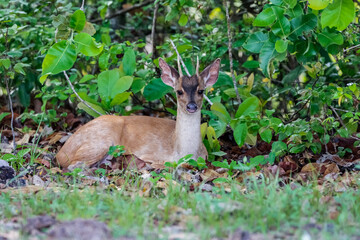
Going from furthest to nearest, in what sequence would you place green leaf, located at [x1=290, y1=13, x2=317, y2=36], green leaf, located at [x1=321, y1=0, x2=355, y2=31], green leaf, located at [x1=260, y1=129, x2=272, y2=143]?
green leaf, located at [x1=260, y1=129, x2=272, y2=143], green leaf, located at [x1=290, y1=13, x2=317, y2=36], green leaf, located at [x1=321, y1=0, x2=355, y2=31]

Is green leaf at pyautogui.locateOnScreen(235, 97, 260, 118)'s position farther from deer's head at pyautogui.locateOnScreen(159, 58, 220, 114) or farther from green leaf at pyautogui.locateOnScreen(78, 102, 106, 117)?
green leaf at pyautogui.locateOnScreen(78, 102, 106, 117)

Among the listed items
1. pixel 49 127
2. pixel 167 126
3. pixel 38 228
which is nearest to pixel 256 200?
pixel 38 228

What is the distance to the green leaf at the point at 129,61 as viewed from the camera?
7.57 meters

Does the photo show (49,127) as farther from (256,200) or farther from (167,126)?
(256,200)

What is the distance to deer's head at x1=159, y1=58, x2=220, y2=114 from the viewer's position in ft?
22.5

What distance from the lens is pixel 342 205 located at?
4129 millimetres

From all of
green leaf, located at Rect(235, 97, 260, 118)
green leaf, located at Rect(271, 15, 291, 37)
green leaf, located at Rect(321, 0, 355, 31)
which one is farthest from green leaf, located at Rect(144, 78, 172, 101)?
green leaf, located at Rect(321, 0, 355, 31)

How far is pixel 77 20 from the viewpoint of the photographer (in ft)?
20.5

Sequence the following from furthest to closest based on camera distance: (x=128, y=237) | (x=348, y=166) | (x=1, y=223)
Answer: (x=348, y=166) < (x=1, y=223) < (x=128, y=237)

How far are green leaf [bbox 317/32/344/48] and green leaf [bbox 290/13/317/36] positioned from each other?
203mm

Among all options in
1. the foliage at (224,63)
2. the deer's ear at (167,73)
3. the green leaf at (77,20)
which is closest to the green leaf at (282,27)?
the foliage at (224,63)

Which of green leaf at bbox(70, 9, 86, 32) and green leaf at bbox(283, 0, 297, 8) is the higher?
green leaf at bbox(283, 0, 297, 8)

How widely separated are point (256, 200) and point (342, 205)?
1.96ft

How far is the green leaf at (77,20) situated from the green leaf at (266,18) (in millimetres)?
1825
